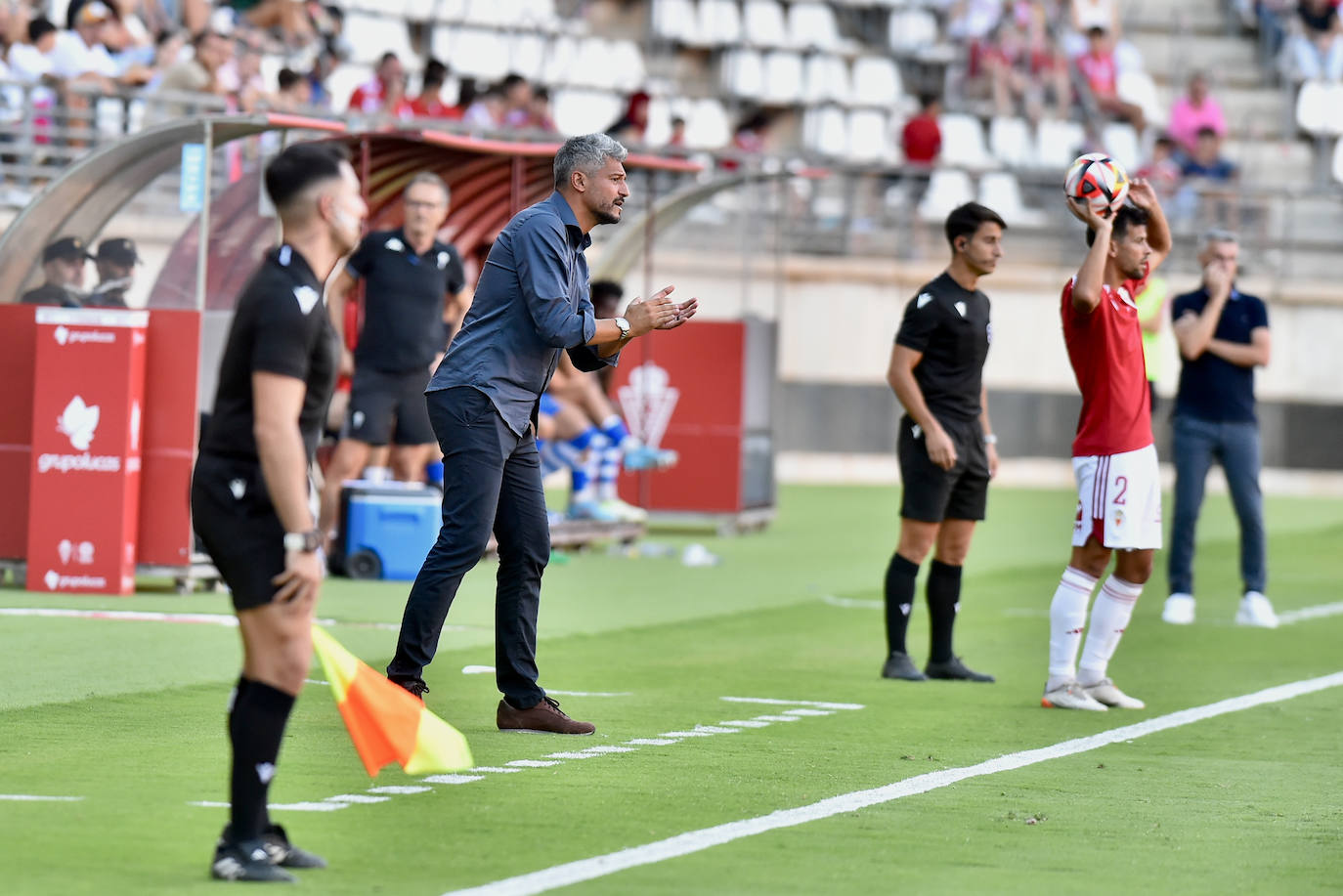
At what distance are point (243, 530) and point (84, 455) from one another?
8047 mm

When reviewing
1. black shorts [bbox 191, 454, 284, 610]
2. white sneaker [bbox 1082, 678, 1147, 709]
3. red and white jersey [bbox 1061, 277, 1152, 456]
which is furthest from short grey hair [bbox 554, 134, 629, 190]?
white sneaker [bbox 1082, 678, 1147, 709]

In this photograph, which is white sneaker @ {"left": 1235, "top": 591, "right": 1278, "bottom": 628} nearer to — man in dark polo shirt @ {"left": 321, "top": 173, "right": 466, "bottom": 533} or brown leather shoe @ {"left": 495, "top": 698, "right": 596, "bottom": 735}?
man in dark polo shirt @ {"left": 321, "top": 173, "right": 466, "bottom": 533}

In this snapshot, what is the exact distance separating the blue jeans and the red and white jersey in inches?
175

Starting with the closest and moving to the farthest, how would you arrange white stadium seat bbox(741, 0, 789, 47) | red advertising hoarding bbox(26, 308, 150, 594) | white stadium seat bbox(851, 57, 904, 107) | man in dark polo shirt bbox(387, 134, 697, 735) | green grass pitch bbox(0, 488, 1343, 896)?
green grass pitch bbox(0, 488, 1343, 896) → man in dark polo shirt bbox(387, 134, 697, 735) → red advertising hoarding bbox(26, 308, 150, 594) → white stadium seat bbox(851, 57, 904, 107) → white stadium seat bbox(741, 0, 789, 47)

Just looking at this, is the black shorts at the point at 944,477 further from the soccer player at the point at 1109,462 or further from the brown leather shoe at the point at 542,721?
the brown leather shoe at the point at 542,721

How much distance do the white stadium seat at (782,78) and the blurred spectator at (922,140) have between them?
2780 millimetres

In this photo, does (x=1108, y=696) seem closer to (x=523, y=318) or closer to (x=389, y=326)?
(x=523, y=318)

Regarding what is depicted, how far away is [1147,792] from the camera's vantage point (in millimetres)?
7727

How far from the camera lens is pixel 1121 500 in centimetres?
980

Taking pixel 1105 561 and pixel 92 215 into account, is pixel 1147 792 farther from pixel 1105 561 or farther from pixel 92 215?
pixel 92 215

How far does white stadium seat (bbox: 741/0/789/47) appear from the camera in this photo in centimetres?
3253

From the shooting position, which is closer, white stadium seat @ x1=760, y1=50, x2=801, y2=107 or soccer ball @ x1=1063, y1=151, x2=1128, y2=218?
soccer ball @ x1=1063, y1=151, x2=1128, y2=218

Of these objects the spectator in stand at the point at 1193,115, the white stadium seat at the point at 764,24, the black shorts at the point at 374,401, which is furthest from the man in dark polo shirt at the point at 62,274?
the spectator in stand at the point at 1193,115

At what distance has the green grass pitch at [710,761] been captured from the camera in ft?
20.3
